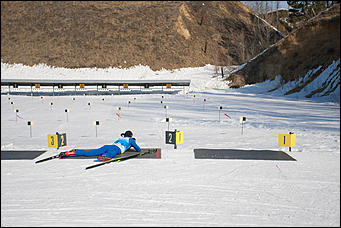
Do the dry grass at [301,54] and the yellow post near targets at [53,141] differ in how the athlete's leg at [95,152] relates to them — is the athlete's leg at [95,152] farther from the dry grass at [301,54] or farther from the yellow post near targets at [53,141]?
the dry grass at [301,54]

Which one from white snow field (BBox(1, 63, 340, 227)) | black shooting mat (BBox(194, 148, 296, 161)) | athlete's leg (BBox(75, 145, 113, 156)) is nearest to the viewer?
white snow field (BBox(1, 63, 340, 227))

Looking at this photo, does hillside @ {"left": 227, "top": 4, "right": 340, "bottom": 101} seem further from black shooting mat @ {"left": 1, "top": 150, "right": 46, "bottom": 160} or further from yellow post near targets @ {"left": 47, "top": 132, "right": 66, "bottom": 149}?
black shooting mat @ {"left": 1, "top": 150, "right": 46, "bottom": 160}

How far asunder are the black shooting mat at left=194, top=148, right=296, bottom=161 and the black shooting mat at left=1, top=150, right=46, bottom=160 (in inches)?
157

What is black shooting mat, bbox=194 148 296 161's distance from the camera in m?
7.24

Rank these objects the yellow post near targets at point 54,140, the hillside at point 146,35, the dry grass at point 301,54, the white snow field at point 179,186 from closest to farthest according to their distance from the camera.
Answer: the white snow field at point 179,186 < the yellow post near targets at point 54,140 < the dry grass at point 301,54 < the hillside at point 146,35

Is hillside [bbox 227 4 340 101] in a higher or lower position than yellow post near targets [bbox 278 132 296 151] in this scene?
higher

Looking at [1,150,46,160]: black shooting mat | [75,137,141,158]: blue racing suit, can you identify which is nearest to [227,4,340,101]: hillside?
[75,137,141,158]: blue racing suit

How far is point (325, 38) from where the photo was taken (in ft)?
102

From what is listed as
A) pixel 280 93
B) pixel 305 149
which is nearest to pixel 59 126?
pixel 305 149

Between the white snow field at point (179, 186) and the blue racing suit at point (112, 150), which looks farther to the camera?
the blue racing suit at point (112, 150)

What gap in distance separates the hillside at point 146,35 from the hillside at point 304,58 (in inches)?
525

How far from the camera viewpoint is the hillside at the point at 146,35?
5281cm

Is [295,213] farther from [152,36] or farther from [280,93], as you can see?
[152,36]

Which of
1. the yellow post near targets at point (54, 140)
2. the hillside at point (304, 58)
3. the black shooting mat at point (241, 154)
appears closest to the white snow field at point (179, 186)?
the yellow post near targets at point (54, 140)
